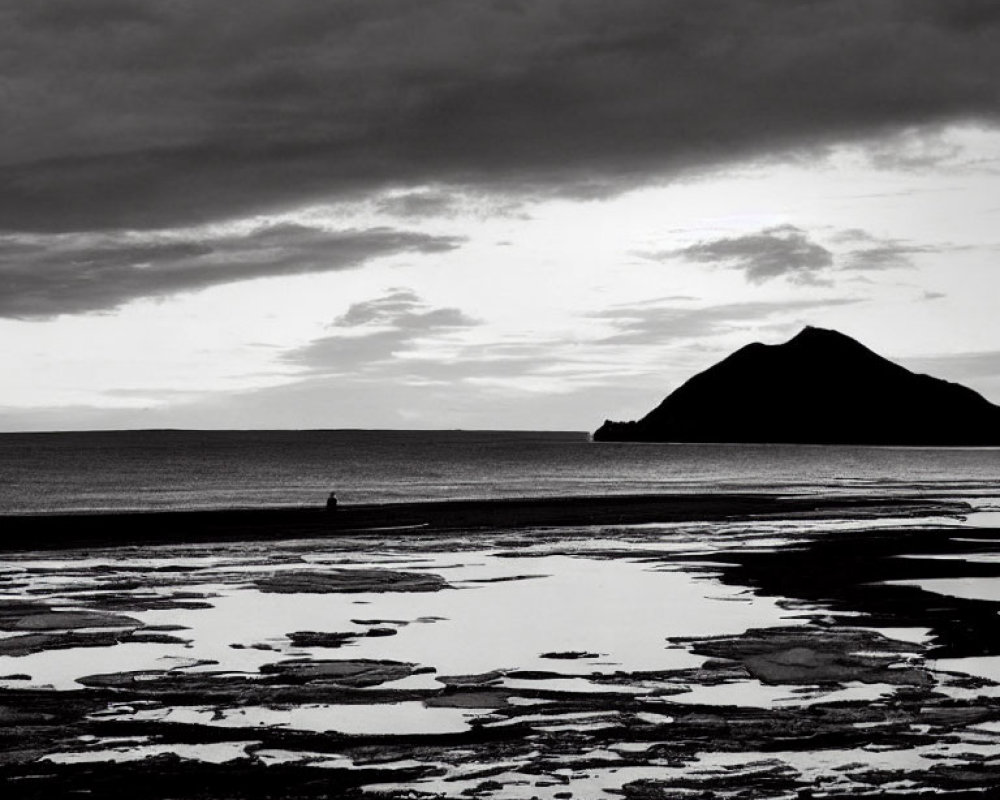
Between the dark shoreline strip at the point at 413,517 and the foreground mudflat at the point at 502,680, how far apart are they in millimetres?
13738

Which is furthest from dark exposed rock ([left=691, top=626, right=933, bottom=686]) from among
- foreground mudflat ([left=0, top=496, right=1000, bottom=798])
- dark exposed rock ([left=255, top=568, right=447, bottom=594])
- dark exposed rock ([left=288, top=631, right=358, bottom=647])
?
dark exposed rock ([left=255, top=568, right=447, bottom=594])

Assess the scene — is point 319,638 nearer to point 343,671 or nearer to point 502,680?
point 343,671

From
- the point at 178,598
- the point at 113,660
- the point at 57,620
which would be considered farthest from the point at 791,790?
the point at 178,598

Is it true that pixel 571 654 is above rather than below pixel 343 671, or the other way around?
below

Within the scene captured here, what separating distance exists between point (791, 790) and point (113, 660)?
11.0m

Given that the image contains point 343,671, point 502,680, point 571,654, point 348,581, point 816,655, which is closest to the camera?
point 502,680

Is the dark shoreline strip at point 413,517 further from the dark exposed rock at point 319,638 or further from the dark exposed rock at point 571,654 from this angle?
the dark exposed rock at point 571,654

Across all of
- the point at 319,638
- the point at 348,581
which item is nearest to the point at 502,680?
the point at 319,638

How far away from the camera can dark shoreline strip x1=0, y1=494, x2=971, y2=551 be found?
154ft

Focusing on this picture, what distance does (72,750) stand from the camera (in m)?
12.8

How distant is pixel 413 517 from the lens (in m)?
57.8

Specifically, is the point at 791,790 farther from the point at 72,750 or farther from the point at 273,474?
the point at 273,474

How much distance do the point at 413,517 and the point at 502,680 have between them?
4099 cm

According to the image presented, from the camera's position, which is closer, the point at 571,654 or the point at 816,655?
the point at 816,655
